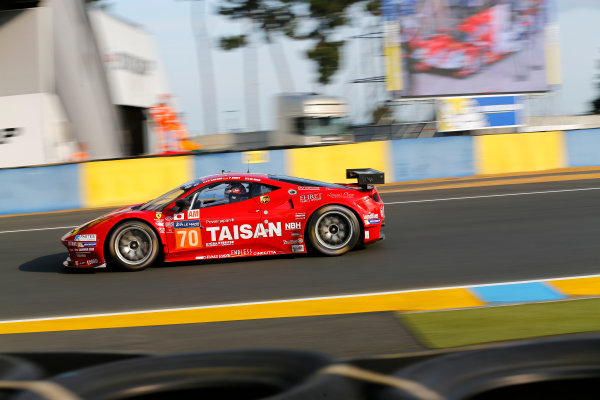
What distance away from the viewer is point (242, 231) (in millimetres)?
8938

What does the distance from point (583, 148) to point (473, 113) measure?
21.7 ft

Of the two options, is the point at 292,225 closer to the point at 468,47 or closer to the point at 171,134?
the point at 468,47

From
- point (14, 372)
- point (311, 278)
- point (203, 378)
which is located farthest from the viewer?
point (311, 278)

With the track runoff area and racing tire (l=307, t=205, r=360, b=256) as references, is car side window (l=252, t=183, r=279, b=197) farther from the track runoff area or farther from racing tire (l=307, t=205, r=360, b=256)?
the track runoff area

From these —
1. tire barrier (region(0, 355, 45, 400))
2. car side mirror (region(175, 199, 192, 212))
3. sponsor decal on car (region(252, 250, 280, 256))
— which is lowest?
sponsor decal on car (region(252, 250, 280, 256))

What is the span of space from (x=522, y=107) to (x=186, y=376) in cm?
2557

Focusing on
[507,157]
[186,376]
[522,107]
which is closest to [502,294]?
[186,376]

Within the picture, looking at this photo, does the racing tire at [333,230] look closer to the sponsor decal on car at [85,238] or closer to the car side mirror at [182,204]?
the car side mirror at [182,204]

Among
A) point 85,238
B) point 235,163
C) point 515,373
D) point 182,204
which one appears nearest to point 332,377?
point 515,373

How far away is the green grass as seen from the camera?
552 cm

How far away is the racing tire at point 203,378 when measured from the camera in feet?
10.5

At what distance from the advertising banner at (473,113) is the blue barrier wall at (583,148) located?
6279 millimetres

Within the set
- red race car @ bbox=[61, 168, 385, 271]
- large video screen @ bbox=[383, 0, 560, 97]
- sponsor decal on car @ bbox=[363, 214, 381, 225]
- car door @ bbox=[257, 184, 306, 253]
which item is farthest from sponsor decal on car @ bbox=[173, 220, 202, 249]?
large video screen @ bbox=[383, 0, 560, 97]

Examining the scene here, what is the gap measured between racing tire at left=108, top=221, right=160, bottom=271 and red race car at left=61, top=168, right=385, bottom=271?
0.04ft
